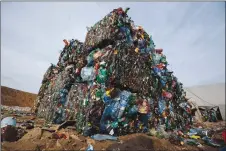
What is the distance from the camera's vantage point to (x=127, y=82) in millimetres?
5055

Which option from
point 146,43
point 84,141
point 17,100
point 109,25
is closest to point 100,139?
point 84,141

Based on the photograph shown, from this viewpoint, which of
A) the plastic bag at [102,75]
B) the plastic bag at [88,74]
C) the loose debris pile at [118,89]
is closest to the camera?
the loose debris pile at [118,89]

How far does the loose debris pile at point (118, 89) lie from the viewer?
14.5 feet

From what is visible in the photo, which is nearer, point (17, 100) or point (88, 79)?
point (88, 79)

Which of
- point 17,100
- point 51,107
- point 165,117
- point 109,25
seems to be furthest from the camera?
point 17,100

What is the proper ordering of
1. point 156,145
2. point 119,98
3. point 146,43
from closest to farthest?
point 156,145 → point 119,98 → point 146,43

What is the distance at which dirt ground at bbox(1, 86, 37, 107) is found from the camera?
14208mm

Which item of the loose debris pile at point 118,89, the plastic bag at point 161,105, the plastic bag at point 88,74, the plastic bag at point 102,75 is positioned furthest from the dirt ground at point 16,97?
the plastic bag at point 161,105

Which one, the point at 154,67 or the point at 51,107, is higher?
the point at 154,67

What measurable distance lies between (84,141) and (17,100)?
13.3 meters

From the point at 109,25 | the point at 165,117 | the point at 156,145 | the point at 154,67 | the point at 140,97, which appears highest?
the point at 109,25

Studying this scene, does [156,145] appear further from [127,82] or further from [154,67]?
[154,67]

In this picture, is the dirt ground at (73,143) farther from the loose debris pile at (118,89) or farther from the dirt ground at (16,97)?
the dirt ground at (16,97)

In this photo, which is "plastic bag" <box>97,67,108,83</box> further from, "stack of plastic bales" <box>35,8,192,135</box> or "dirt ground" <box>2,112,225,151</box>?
"dirt ground" <box>2,112,225,151</box>
